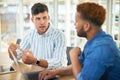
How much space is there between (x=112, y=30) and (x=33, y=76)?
3.91 metres

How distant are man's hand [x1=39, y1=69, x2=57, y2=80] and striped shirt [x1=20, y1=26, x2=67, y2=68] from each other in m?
0.45

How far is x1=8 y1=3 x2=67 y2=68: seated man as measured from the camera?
6.94 feet

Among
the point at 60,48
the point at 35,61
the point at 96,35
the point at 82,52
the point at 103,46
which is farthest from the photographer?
the point at 60,48

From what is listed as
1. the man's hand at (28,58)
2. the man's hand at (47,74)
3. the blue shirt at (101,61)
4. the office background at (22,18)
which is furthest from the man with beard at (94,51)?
the office background at (22,18)

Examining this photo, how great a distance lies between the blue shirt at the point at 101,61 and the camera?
1259 millimetres

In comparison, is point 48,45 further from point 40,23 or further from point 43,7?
point 43,7

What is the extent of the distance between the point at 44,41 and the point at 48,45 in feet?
0.26

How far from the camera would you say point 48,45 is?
2.28 metres

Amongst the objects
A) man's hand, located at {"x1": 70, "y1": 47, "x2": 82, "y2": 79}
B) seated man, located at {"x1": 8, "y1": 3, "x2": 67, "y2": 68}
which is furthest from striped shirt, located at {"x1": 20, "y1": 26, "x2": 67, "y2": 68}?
man's hand, located at {"x1": 70, "y1": 47, "x2": 82, "y2": 79}

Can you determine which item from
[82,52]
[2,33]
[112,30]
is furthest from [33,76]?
[112,30]

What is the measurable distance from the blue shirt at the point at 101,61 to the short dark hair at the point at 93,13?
0.10m

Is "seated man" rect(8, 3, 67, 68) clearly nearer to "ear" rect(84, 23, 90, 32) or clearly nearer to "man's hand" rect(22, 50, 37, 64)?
"man's hand" rect(22, 50, 37, 64)

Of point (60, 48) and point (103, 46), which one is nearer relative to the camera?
point (103, 46)

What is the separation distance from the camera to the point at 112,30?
5.17 metres
